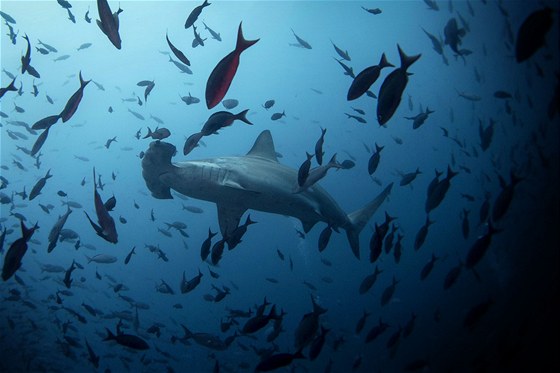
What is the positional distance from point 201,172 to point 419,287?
30201 millimetres

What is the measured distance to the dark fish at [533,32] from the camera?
278 cm

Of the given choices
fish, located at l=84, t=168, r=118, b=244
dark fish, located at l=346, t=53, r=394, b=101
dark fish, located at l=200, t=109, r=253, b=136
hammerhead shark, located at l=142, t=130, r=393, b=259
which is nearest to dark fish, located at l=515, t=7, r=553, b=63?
dark fish, located at l=346, t=53, r=394, b=101

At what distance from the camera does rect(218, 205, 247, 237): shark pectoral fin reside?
6.49m

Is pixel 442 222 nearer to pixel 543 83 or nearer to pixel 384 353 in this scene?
pixel 384 353

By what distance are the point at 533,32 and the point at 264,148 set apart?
5185 millimetres

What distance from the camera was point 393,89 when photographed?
297cm

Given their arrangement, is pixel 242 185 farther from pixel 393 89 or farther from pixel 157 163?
pixel 393 89

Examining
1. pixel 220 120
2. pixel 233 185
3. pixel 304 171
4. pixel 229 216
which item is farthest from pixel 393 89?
pixel 229 216

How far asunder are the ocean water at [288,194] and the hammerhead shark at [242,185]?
0.25 meters

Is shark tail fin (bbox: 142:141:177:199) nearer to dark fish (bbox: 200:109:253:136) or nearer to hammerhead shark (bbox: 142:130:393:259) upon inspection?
hammerhead shark (bbox: 142:130:393:259)

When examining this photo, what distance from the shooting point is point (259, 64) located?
195 feet

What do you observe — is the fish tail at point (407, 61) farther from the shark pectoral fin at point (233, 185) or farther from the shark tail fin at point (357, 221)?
the shark tail fin at point (357, 221)

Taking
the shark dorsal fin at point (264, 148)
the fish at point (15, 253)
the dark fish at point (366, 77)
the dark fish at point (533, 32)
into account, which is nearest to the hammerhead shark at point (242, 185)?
the shark dorsal fin at point (264, 148)

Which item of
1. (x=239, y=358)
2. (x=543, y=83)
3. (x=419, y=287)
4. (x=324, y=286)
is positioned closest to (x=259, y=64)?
(x=324, y=286)
